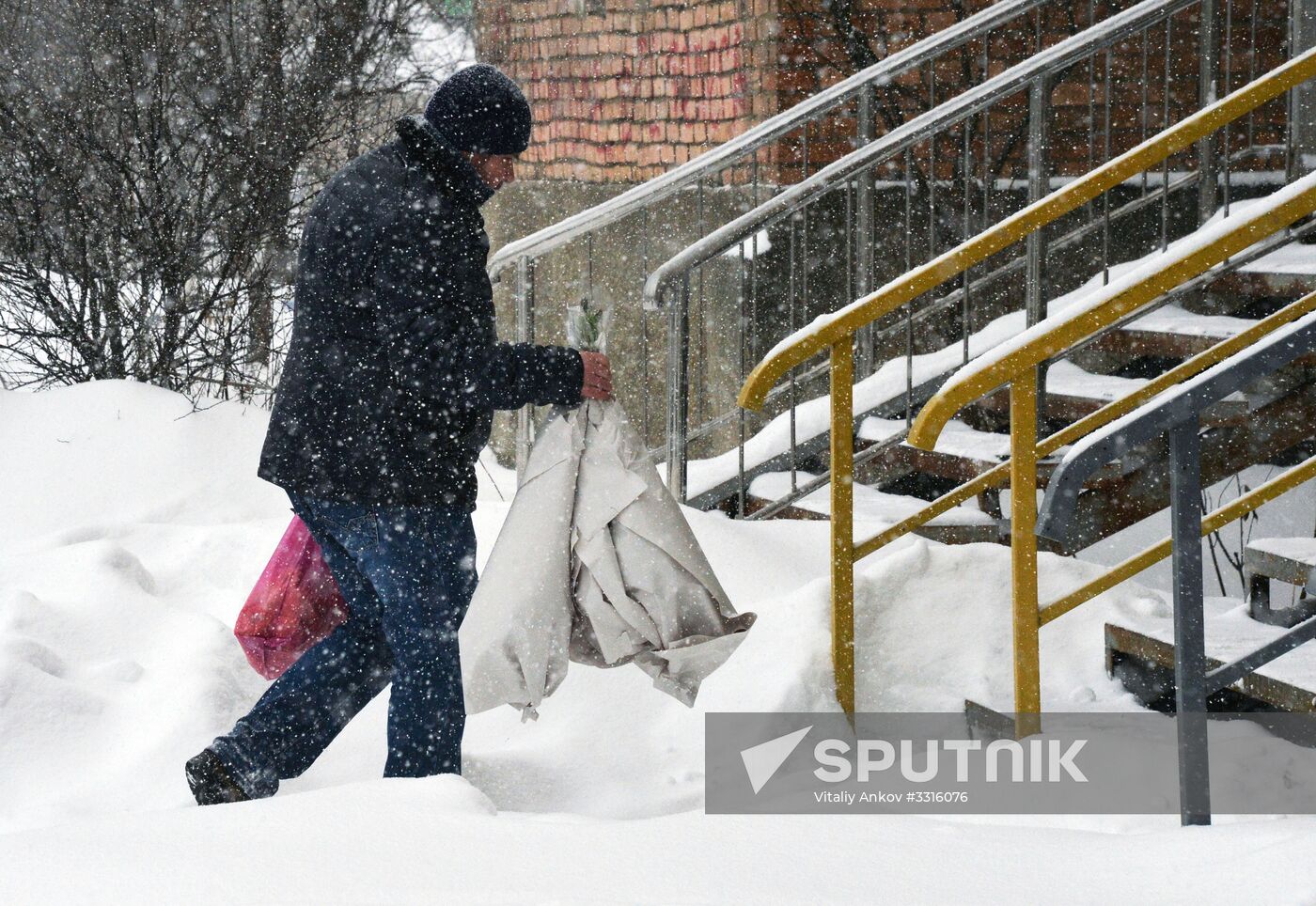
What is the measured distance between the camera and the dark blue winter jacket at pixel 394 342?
308cm

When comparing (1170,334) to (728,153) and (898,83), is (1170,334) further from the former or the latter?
(898,83)

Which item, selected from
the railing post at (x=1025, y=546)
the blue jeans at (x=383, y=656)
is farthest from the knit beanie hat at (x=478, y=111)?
the railing post at (x=1025, y=546)

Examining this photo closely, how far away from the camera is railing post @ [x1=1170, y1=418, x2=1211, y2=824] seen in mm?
2512

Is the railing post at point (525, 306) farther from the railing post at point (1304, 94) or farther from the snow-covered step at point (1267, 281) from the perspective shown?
the railing post at point (1304, 94)

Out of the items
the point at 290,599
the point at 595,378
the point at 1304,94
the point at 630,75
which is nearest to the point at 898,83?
the point at 1304,94

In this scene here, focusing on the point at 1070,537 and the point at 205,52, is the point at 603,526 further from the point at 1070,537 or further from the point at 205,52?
the point at 205,52

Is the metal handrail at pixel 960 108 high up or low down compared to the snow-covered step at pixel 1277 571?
up

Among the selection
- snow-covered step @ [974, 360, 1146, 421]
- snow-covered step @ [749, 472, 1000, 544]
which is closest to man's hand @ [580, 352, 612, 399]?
snow-covered step @ [749, 472, 1000, 544]

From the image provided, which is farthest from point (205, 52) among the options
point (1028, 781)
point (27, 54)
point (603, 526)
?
point (1028, 781)

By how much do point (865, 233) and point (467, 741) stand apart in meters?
2.92

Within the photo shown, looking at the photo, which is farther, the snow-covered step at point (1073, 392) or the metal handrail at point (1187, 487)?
the snow-covered step at point (1073, 392)

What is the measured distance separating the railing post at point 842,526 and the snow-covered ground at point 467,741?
0.20ft

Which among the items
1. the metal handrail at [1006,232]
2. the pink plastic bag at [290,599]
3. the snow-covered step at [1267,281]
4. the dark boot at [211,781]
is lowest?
the dark boot at [211,781]

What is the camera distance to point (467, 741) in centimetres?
393
